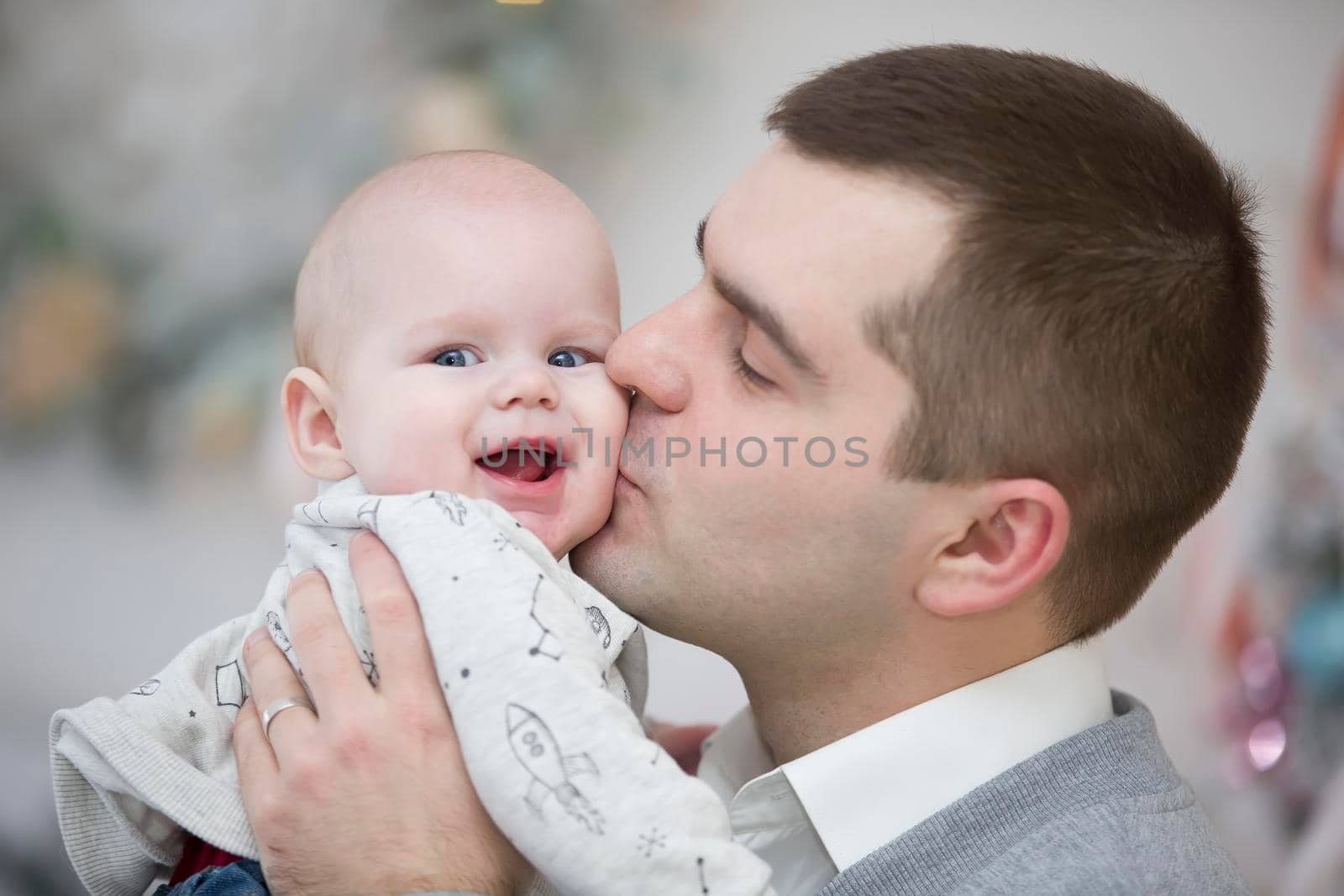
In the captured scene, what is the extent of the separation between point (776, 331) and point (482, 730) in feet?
2.08

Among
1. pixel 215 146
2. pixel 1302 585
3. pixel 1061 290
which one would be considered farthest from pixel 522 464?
pixel 1302 585

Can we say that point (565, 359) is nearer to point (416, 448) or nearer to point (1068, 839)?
point (416, 448)

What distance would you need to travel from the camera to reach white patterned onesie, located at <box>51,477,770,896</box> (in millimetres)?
1211

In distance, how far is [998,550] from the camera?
1552 mm

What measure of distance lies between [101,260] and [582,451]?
1770 millimetres

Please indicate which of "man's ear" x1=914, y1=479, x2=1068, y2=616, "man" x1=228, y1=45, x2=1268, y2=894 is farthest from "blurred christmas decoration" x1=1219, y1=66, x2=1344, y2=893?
"man's ear" x1=914, y1=479, x2=1068, y2=616

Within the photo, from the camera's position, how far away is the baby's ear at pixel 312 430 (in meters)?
1.62

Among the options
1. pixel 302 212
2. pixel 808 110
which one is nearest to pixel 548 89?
pixel 302 212

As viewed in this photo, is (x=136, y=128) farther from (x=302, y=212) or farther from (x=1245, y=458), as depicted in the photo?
(x=1245, y=458)

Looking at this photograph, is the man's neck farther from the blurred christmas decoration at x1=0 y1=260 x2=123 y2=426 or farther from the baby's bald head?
the blurred christmas decoration at x1=0 y1=260 x2=123 y2=426

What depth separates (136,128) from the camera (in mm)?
2783

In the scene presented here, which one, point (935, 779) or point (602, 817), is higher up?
point (602, 817)

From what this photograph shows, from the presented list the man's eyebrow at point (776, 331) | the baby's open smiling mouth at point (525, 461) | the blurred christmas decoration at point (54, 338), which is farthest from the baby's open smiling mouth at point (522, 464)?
the blurred christmas decoration at point (54, 338)

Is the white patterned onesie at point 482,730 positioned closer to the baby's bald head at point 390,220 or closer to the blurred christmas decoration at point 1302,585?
the baby's bald head at point 390,220
